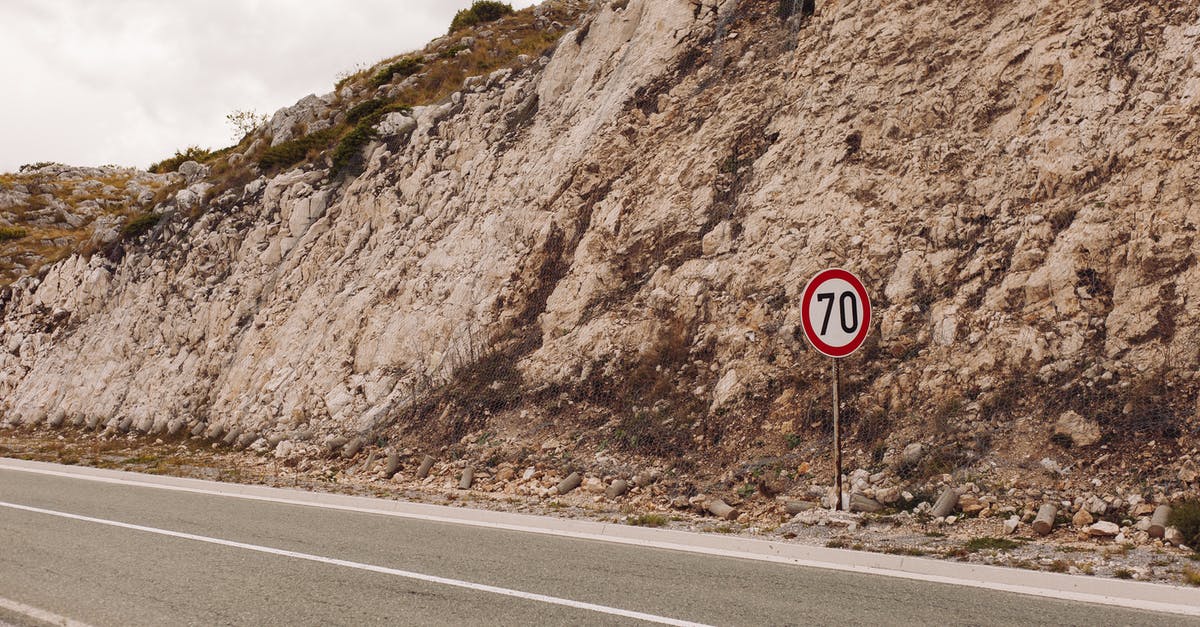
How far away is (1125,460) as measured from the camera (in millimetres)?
7410

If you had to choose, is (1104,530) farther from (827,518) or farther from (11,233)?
(11,233)

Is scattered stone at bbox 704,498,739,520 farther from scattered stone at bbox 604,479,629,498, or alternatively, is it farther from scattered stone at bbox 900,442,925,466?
scattered stone at bbox 900,442,925,466

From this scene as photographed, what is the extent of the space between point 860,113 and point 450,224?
33.1 feet

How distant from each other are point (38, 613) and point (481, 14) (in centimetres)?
3089

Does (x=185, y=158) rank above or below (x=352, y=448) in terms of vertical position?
above

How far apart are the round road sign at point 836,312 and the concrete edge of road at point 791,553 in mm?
2271

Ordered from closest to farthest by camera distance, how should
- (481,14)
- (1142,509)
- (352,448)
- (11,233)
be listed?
(1142,509)
(352,448)
(481,14)
(11,233)

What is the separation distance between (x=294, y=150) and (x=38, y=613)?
22569mm

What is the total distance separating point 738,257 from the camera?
1223 centimetres

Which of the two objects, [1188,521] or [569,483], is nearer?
[1188,521]

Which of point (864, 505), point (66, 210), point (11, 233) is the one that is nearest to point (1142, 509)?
point (864, 505)

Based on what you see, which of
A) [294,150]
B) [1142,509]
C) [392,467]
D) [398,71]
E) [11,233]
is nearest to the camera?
[1142,509]

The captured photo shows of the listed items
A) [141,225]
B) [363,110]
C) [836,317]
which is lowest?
[836,317]

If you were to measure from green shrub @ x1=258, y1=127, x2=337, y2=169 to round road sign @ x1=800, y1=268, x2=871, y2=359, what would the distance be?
21514 mm
